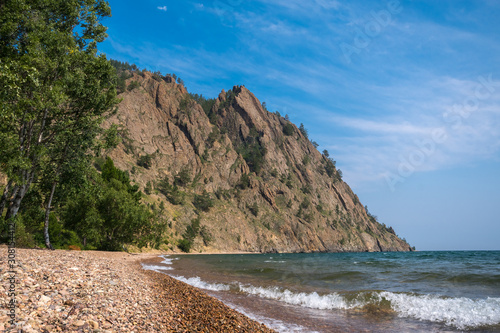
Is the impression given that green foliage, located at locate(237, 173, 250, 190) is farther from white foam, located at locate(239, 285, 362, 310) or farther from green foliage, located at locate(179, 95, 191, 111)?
white foam, located at locate(239, 285, 362, 310)

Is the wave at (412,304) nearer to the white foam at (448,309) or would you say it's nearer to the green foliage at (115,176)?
the white foam at (448,309)

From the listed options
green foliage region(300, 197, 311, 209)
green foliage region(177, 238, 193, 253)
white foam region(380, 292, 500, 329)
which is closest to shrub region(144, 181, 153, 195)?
green foliage region(177, 238, 193, 253)

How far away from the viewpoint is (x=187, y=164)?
151 meters

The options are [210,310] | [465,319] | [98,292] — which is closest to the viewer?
[98,292]

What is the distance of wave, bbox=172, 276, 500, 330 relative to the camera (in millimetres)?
12234

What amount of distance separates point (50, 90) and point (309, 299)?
2011 centimetres

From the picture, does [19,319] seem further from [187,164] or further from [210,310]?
[187,164]

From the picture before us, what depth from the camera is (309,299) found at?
16297mm

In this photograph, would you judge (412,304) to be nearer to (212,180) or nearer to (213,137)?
(212,180)

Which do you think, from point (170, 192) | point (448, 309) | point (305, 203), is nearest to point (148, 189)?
point (170, 192)

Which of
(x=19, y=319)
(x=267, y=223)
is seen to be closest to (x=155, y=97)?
(x=267, y=223)

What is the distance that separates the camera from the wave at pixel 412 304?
40.1 ft

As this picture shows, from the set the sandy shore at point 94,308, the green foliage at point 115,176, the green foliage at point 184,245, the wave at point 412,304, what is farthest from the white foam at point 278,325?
the green foliage at point 184,245

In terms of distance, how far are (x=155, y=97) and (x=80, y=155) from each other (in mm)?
156440
